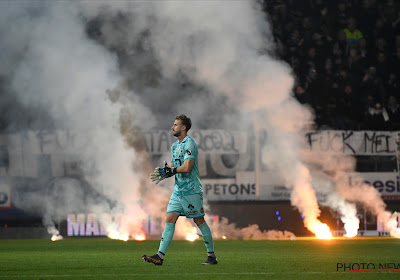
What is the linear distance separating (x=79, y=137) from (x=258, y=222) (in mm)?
6347

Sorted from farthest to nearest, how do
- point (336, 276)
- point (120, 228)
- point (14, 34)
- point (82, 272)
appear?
1. point (120, 228)
2. point (14, 34)
3. point (82, 272)
4. point (336, 276)

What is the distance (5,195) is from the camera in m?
24.8

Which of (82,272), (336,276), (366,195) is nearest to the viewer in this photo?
(336,276)

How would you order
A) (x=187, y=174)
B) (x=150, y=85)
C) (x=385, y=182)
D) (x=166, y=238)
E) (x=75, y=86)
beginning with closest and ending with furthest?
(x=166, y=238) < (x=187, y=174) < (x=75, y=86) < (x=150, y=85) < (x=385, y=182)

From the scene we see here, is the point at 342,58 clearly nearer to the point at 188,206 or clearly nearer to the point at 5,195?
the point at 5,195

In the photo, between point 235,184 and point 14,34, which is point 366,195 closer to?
point 235,184

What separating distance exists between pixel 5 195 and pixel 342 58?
12.5 meters

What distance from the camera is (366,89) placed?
89.2ft

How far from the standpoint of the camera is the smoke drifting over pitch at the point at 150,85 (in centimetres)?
2273

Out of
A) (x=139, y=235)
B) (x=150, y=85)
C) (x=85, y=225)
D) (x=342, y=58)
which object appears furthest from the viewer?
(x=342, y=58)

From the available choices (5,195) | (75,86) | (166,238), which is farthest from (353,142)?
(166,238)

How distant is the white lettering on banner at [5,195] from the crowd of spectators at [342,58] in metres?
9.87

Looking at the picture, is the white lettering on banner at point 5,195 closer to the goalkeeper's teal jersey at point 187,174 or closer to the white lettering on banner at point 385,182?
the white lettering on banner at point 385,182

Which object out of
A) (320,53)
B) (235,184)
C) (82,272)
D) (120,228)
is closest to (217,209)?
(235,184)
